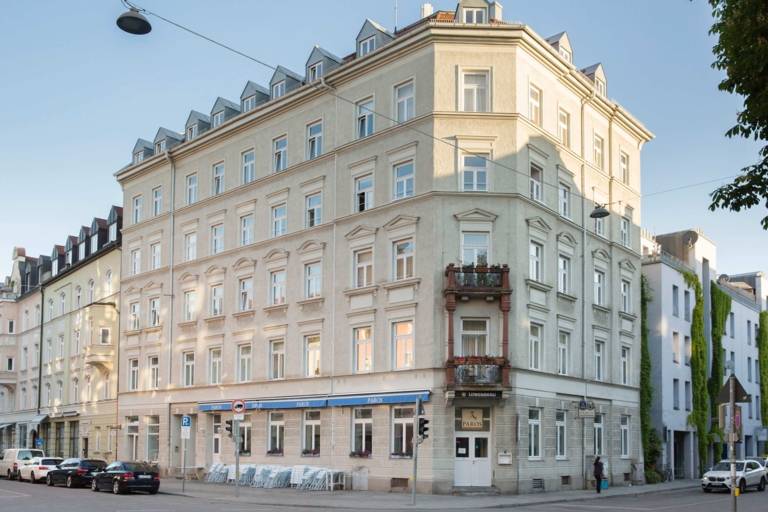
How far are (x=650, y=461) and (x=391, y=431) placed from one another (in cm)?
1676

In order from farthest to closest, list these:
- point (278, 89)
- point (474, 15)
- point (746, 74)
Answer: point (278, 89), point (474, 15), point (746, 74)

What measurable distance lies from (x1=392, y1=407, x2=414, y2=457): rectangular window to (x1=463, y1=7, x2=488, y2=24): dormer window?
1535 cm

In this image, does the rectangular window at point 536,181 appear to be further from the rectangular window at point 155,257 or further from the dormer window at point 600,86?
the rectangular window at point 155,257

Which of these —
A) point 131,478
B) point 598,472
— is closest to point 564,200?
point 598,472

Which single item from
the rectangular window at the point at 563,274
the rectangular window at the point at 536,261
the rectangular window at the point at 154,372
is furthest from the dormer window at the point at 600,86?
the rectangular window at the point at 154,372

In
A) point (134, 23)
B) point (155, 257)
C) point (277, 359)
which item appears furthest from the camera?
point (155, 257)

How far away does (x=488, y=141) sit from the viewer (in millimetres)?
35531

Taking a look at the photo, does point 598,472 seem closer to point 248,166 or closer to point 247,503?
point 247,503

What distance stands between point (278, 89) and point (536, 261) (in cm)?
1569

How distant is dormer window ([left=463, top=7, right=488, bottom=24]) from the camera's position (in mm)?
36438

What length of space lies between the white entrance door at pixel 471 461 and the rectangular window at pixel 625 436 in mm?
11504

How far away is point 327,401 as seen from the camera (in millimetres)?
37719

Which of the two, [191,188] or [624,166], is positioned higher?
[624,166]

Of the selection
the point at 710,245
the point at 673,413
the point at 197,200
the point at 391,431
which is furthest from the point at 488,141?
the point at 710,245
